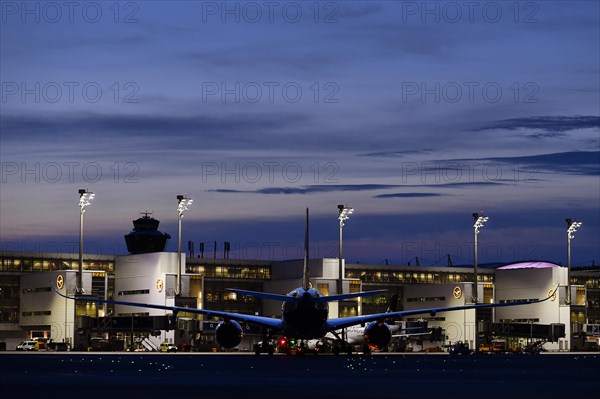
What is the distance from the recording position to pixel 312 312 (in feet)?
328

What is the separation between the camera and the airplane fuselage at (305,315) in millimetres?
99688

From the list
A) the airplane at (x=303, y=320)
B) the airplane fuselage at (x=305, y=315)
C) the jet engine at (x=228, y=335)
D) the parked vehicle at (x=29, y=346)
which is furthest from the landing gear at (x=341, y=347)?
the parked vehicle at (x=29, y=346)

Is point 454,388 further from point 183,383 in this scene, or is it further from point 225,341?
Result: point 225,341

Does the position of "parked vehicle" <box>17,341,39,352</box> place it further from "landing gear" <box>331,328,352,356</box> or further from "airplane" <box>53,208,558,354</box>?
"airplane" <box>53,208,558,354</box>

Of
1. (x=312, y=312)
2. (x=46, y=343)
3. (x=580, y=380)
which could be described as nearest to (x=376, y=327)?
(x=312, y=312)

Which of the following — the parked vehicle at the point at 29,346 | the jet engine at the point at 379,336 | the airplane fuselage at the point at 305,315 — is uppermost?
the airplane fuselage at the point at 305,315

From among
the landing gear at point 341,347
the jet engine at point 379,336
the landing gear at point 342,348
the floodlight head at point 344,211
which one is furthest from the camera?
the floodlight head at point 344,211

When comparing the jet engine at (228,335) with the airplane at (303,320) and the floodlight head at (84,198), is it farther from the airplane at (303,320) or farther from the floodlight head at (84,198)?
the floodlight head at (84,198)

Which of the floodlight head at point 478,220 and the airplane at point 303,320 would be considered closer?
the airplane at point 303,320

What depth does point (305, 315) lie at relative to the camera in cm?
9975

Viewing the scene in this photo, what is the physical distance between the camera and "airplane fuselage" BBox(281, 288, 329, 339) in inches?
3925

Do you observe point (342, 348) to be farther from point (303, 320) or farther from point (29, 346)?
point (29, 346)

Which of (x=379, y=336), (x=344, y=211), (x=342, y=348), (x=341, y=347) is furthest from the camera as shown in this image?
(x=344, y=211)

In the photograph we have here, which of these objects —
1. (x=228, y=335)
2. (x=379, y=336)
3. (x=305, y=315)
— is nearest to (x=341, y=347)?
(x=379, y=336)
